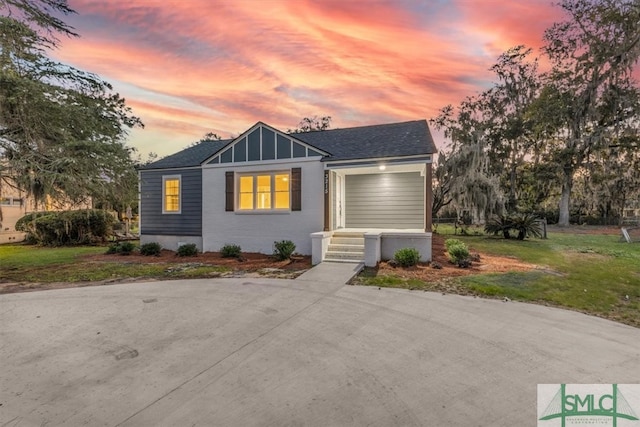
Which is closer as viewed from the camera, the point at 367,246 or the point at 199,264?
the point at 367,246

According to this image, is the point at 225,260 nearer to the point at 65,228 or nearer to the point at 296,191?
the point at 296,191

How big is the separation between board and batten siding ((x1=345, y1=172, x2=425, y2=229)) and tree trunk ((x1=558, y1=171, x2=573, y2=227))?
2014cm

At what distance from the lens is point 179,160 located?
41.5ft

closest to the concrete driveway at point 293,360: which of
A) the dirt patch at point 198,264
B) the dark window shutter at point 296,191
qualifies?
the dirt patch at point 198,264

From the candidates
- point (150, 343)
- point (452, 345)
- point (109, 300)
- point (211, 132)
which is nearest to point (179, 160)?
point (109, 300)

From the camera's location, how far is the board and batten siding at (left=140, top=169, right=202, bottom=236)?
1167 cm

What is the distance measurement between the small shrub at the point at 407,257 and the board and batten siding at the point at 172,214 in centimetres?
762

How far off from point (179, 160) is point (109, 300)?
8579mm

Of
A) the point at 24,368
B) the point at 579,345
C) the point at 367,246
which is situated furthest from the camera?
the point at 367,246

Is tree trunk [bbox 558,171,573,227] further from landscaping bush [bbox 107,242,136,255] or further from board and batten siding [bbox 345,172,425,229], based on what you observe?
landscaping bush [bbox 107,242,136,255]

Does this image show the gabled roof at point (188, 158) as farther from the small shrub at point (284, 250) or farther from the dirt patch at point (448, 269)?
the dirt patch at point (448, 269)

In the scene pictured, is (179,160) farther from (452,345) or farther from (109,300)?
(452,345)

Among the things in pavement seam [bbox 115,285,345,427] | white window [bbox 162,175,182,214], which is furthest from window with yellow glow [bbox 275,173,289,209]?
pavement seam [bbox 115,285,345,427]

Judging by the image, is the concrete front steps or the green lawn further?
the concrete front steps
